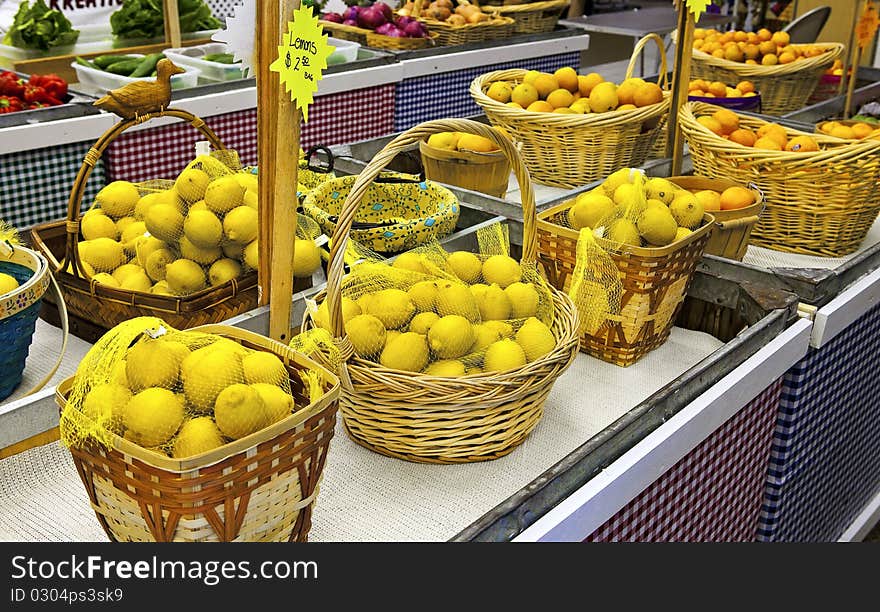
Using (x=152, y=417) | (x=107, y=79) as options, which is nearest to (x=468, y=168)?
(x=152, y=417)

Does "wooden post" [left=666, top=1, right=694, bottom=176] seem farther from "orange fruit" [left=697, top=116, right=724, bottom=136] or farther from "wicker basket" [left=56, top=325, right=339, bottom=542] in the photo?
"wicker basket" [left=56, top=325, right=339, bottom=542]

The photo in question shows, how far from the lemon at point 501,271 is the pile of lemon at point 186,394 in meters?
0.52

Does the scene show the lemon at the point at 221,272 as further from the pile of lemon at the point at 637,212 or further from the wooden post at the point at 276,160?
the pile of lemon at the point at 637,212

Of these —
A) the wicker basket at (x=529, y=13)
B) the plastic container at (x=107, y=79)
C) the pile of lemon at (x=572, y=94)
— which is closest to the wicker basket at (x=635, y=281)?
the pile of lemon at (x=572, y=94)

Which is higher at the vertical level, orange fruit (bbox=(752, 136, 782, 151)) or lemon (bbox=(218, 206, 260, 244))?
orange fruit (bbox=(752, 136, 782, 151))

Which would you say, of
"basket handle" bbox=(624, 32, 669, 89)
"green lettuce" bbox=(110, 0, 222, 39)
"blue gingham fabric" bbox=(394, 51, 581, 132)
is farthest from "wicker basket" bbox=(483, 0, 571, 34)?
"basket handle" bbox=(624, 32, 669, 89)

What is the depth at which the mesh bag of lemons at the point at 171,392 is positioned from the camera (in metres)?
1.03

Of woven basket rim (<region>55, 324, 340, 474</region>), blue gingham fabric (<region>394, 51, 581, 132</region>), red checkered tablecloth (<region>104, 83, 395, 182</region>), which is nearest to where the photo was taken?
woven basket rim (<region>55, 324, 340, 474</region>)

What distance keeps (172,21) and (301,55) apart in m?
2.87

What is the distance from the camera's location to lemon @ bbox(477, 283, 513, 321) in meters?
1.49

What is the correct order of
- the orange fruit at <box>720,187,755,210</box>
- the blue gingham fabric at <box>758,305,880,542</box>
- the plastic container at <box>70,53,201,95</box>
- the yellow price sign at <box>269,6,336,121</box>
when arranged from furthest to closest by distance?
the plastic container at <box>70,53,201,95</box> → the orange fruit at <box>720,187,755,210</box> → the blue gingham fabric at <box>758,305,880,542</box> → the yellow price sign at <box>269,6,336,121</box>

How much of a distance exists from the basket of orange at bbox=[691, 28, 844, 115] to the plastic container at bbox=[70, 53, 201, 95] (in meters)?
1.91

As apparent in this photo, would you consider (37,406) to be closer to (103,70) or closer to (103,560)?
(103,560)

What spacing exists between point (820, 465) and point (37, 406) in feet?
5.48
